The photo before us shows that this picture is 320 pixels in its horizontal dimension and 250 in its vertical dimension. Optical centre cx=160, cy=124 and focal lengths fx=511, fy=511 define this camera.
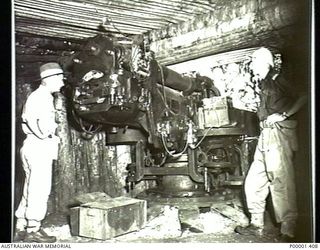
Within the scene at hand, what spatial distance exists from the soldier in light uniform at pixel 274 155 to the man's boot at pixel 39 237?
1.80ft

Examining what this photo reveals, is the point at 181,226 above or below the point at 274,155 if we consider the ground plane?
below

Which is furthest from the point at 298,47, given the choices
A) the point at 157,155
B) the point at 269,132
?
the point at 157,155

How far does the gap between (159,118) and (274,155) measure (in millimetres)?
350

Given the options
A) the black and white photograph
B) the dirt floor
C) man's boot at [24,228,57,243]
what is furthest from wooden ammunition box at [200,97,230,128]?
man's boot at [24,228,57,243]

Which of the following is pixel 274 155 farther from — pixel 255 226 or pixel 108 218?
pixel 108 218

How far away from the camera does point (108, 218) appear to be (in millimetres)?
1476

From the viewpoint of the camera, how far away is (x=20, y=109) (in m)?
1.49

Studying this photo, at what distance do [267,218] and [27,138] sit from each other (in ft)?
2.42

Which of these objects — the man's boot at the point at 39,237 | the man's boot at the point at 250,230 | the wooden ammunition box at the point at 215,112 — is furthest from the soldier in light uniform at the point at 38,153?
the man's boot at the point at 250,230

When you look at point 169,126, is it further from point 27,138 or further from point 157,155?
point 27,138

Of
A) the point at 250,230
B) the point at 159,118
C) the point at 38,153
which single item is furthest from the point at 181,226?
the point at 38,153

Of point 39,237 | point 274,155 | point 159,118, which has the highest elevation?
point 159,118

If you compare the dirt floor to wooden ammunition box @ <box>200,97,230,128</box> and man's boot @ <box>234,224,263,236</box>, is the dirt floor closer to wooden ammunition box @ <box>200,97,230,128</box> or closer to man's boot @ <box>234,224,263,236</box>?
man's boot @ <box>234,224,263,236</box>

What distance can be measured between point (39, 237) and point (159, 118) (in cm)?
49
